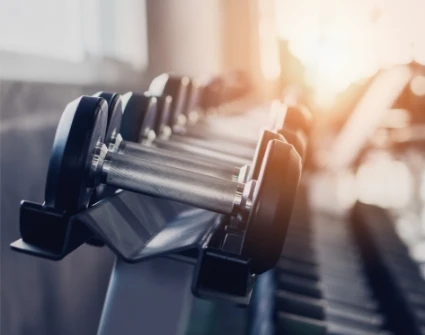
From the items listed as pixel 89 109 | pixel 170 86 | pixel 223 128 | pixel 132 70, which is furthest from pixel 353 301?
pixel 89 109

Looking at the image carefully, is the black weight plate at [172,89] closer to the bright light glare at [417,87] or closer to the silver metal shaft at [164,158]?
the silver metal shaft at [164,158]

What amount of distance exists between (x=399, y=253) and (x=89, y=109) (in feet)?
6.50

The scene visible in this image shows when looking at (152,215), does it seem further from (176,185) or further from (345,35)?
(345,35)

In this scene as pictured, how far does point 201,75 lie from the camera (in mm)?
3365

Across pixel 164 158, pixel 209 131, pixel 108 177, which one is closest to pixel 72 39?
pixel 209 131

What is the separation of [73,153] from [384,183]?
3.59 metres

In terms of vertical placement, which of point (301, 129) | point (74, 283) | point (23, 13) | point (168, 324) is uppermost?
point (23, 13)

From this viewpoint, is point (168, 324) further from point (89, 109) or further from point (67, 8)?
point (67, 8)

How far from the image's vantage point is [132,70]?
2.16 meters

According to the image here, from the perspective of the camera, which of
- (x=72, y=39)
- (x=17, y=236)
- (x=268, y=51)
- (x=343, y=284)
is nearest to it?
(x=17, y=236)

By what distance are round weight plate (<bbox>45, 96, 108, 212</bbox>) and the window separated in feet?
1.48

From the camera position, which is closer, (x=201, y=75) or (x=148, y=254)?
(x=148, y=254)

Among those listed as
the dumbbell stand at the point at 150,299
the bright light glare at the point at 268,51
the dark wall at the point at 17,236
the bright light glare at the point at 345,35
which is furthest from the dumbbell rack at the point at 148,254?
the bright light glare at the point at 268,51

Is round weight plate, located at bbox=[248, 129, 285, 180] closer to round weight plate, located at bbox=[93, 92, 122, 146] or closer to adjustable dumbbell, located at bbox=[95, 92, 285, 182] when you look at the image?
adjustable dumbbell, located at bbox=[95, 92, 285, 182]
